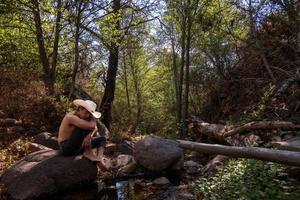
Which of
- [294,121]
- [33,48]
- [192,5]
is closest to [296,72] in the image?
[294,121]

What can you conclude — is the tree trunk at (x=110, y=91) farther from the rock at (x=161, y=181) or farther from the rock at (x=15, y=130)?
the rock at (x=161, y=181)

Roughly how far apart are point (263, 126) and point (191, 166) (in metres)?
2.20

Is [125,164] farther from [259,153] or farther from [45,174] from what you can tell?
[259,153]

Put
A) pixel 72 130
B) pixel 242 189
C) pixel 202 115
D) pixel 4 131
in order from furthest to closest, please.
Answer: pixel 202 115, pixel 4 131, pixel 72 130, pixel 242 189

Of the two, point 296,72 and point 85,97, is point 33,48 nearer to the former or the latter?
point 85,97

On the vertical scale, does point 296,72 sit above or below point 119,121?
above

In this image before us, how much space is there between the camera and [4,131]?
12297mm

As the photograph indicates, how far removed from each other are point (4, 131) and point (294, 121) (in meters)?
8.83

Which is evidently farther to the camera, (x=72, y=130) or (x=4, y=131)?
(x=4, y=131)

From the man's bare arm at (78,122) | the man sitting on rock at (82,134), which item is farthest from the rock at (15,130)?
the man's bare arm at (78,122)

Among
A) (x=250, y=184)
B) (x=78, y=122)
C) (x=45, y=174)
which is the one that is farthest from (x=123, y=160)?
(x=250, y=184)

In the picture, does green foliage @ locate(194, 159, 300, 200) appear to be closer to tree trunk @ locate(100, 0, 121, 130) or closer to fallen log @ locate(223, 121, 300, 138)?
fallen log @ locate(223, 121, 300, 138)

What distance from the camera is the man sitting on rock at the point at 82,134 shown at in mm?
8641

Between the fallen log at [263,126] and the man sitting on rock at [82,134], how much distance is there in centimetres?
396
